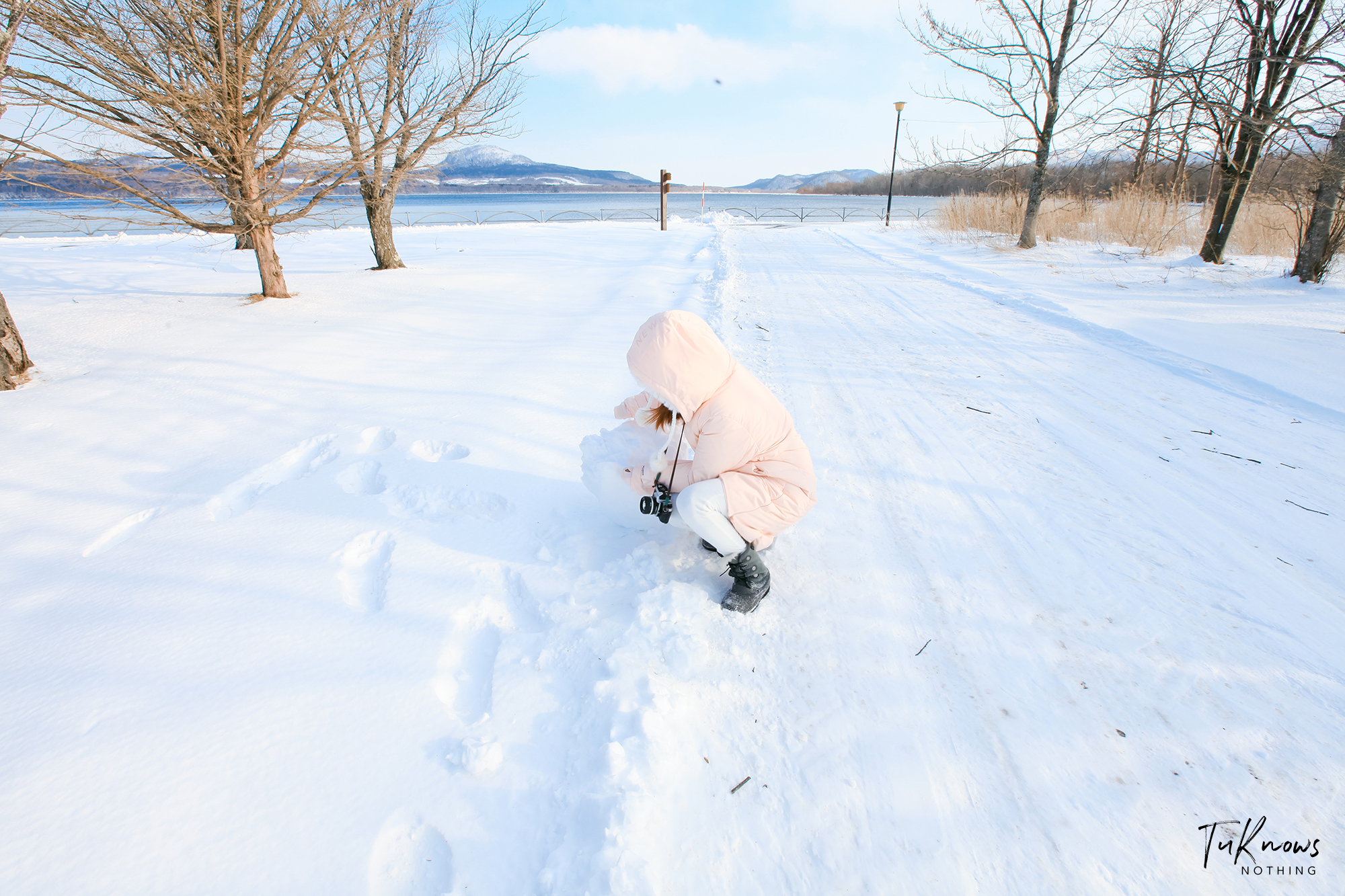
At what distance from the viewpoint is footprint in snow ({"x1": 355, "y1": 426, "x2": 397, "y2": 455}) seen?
3.12 m

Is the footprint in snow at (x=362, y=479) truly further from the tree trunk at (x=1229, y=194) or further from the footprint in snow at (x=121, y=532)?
the tree trunk at (x=1229, y=194)

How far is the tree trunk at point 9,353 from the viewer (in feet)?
12.7

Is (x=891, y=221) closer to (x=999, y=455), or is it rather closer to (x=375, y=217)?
(x=375, y=217)

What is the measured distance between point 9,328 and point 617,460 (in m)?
4.85

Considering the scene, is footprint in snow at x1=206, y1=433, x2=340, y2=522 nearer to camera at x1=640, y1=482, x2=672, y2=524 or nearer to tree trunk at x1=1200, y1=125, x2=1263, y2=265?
camera at x1=640, y1=482, x2=672, y2=524

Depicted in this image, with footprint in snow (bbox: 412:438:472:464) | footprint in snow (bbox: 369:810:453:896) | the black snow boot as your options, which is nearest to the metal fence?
footprint in snow (bbox: 412:438:472:464)

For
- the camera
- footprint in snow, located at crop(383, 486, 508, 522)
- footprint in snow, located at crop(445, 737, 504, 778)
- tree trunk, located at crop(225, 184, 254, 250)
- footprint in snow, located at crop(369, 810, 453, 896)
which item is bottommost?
footprint in snow, located at crop(369, 810, 453, 896)

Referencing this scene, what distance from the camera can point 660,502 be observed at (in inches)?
88.6

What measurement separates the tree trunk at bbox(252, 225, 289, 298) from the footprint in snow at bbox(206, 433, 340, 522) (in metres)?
4.82

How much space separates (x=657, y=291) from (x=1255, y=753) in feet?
22.5

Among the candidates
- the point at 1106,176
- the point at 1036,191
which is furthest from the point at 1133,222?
the point at 1106,176

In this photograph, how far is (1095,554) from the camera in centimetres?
239

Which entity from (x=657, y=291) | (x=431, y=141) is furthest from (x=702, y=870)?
(x=431, y=141)

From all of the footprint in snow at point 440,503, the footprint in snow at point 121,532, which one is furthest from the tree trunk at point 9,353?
the footprint in snow at point 440,503
